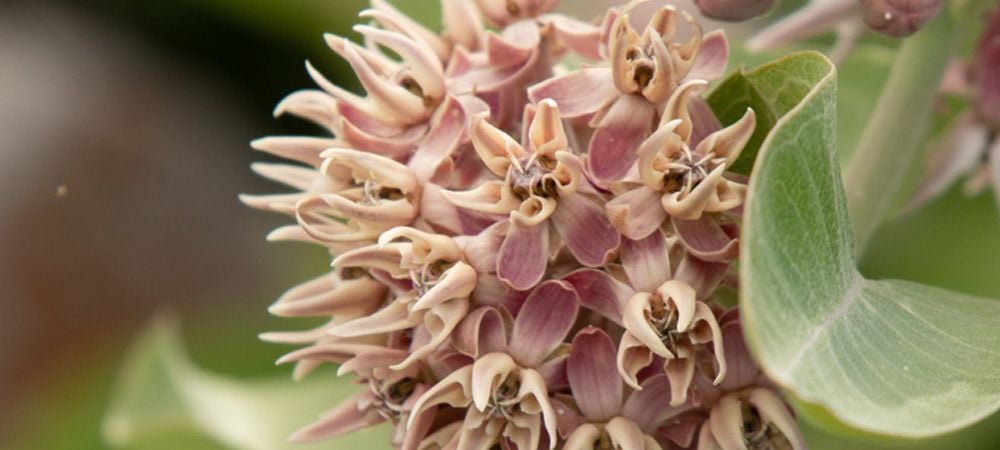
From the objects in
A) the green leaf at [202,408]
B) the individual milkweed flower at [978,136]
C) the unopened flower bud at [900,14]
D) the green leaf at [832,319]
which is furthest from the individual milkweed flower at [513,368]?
the green leaf at [202,408]

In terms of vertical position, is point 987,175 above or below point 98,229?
above

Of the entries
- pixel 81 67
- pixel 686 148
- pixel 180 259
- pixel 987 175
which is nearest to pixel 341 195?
pixel 686 148

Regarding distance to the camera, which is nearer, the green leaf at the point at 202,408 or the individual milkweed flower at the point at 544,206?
the individual milkweed flower at the point at 544,206

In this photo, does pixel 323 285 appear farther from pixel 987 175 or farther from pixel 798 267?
pixel 987 175

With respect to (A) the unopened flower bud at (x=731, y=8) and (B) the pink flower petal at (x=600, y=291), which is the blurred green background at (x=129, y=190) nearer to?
(A) the unopened flower bud at (x=731, y=8)

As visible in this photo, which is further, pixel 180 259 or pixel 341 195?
pixel 180 259

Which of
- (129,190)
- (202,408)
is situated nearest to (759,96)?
(202,408)
